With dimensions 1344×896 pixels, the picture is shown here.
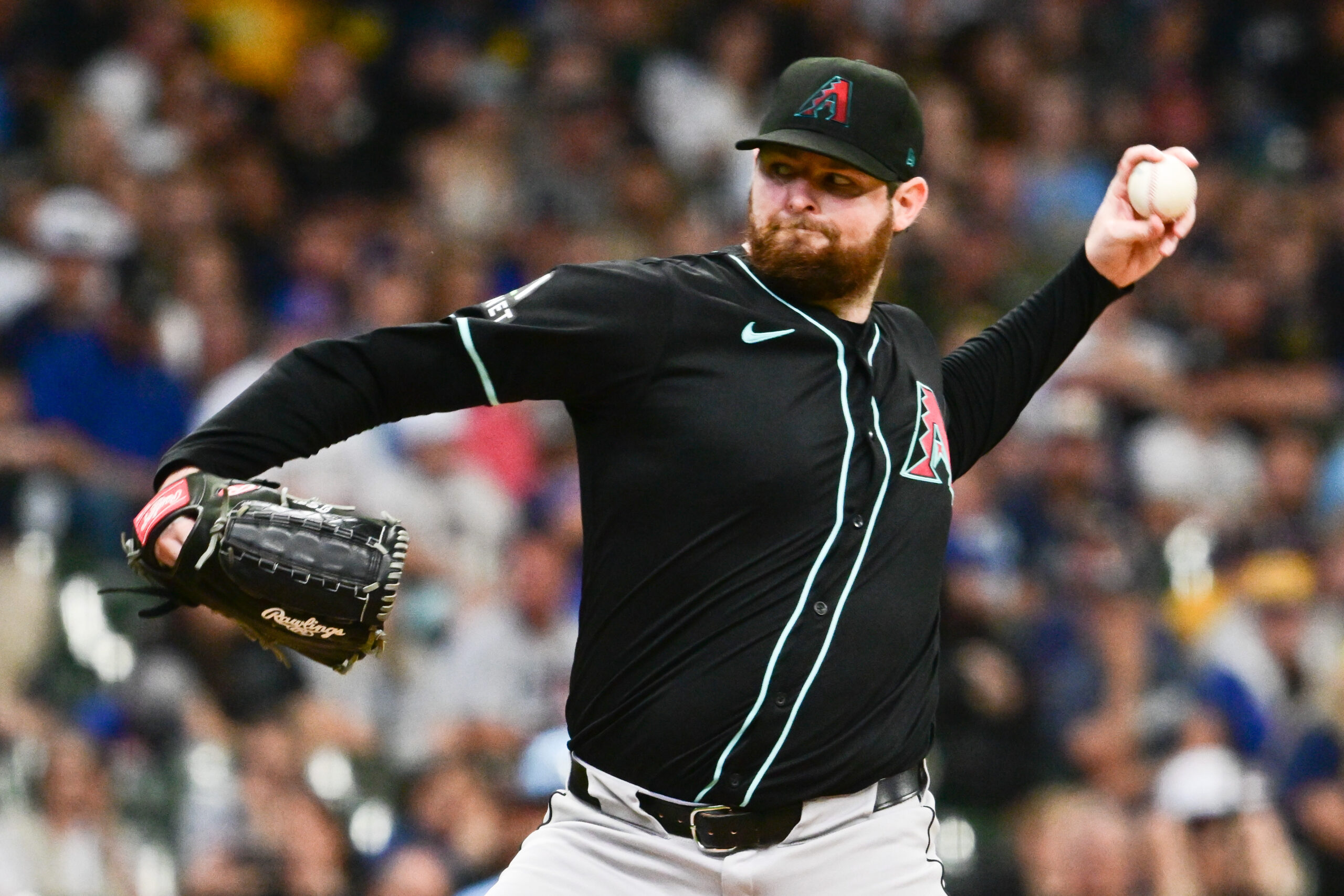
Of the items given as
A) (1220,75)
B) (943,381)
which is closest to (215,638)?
(943,381)

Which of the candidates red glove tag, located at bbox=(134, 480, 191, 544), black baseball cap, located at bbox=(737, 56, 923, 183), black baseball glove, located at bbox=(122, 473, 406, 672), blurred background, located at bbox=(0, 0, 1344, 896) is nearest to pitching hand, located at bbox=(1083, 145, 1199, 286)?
black baseball cap, located at bbox=(737, 56, 923, 183)

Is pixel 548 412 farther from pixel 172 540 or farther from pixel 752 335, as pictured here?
pixel 172 540

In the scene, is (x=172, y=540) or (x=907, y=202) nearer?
(x=172, y=540)

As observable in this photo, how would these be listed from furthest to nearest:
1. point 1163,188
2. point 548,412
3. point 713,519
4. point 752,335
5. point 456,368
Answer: point 548,412
point 1163,188
point 752,335
point 713,519
point 456,368

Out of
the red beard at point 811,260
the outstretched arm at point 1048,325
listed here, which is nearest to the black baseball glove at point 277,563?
the red beard at point 811,260

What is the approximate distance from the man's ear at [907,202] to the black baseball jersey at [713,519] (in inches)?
13.3

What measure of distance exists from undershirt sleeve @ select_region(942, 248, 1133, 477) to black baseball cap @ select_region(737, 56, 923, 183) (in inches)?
21.7

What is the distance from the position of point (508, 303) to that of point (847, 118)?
768 millimetres

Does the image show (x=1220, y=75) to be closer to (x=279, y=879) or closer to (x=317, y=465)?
(x=317, y=465)

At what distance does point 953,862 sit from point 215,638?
9.01ft

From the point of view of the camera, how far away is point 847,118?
11.2 ft

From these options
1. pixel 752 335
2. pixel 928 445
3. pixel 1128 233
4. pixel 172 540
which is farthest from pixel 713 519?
pixel 1128 233

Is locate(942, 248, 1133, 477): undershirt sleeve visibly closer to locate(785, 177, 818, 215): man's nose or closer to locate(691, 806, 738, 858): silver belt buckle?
locate(785, 177, 818, 215): man's nose

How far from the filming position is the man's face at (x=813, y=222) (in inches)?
134
